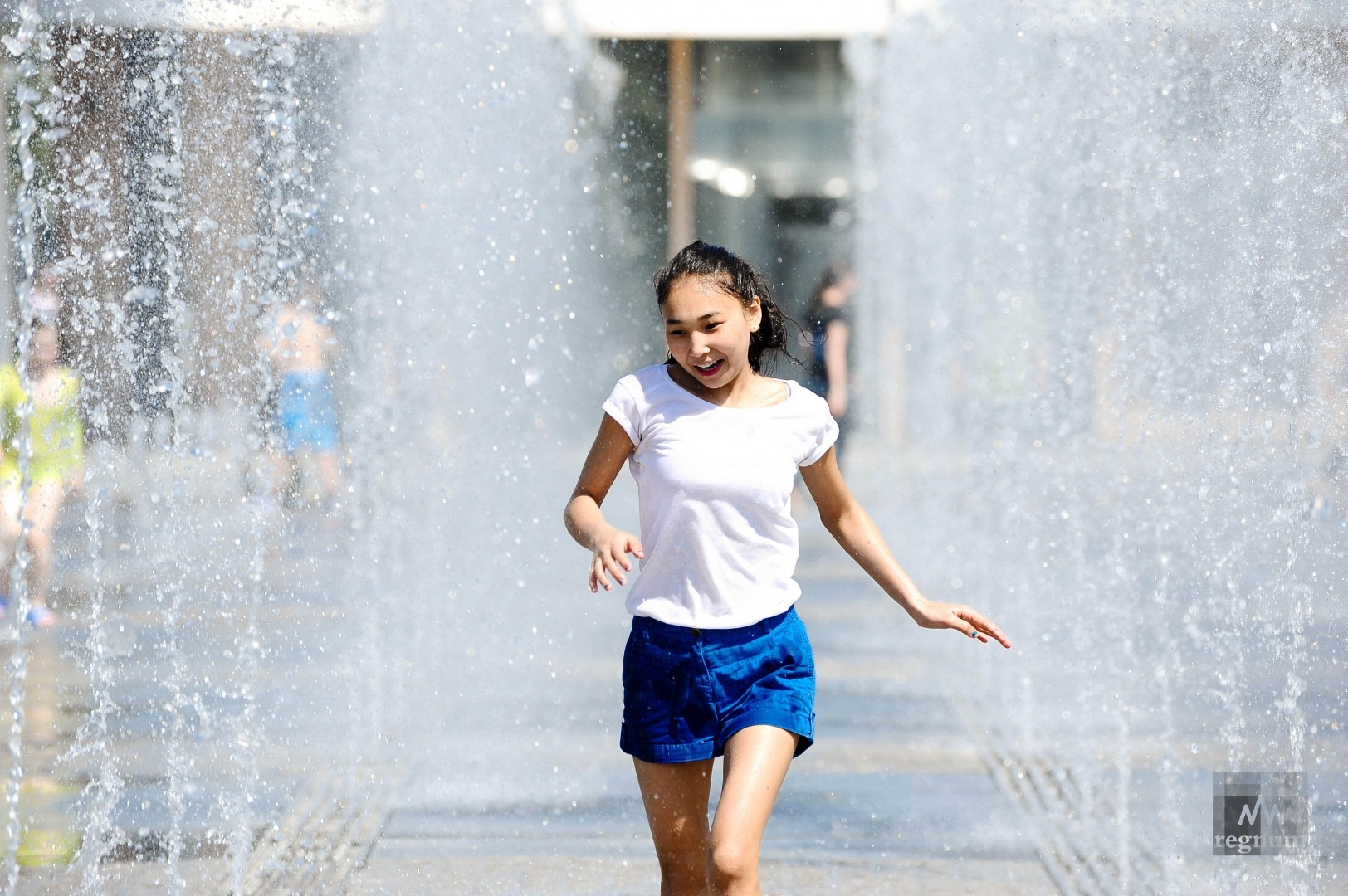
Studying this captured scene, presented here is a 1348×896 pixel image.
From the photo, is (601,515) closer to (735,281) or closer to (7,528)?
(735,281)

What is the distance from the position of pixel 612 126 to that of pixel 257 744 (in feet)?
50.9

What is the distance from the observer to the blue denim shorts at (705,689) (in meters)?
2.52

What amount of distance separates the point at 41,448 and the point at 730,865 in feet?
17.6

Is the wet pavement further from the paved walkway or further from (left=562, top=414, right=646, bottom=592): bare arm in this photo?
(left=562, top=414, right=646, bottom=592): bare arm

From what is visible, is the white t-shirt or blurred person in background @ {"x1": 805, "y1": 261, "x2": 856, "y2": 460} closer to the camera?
the white t-shirt

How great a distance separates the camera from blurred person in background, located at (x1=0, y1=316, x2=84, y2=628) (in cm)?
680

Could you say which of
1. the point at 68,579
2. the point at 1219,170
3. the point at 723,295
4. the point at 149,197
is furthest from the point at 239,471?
the point at 723,295

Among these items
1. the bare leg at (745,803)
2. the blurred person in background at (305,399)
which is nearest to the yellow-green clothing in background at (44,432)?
the blurred person in background at (305,399)

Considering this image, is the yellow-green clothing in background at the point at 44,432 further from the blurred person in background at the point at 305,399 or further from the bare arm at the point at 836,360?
the bare arm at the point at 836,360

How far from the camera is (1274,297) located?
227 inches

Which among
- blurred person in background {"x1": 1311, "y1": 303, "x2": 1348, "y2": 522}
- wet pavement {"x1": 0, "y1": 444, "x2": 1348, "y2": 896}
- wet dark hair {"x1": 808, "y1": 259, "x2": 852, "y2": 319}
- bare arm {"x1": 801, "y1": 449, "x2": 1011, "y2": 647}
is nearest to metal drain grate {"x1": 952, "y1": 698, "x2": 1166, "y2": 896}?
wet pavement {"x1": 0, "y1": 444, "x2": 1348, "y2": 896}

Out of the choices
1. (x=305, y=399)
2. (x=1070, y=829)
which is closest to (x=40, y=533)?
(x=305, y=399)

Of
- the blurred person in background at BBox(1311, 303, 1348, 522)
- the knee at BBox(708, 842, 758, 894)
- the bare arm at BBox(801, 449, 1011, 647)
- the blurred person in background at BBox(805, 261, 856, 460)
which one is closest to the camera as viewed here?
the knee at BBox(708, 842, 758, 894)

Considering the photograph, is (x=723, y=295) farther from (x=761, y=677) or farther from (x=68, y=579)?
(x=68, y=579)
